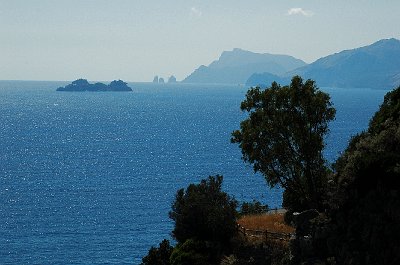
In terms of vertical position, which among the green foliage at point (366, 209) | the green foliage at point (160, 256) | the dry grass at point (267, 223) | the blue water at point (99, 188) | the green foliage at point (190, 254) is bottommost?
the blue water at point (99, 188)

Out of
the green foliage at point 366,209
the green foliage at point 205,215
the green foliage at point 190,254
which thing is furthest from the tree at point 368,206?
the green foliage at point 190,254

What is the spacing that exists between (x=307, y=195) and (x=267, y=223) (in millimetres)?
3107

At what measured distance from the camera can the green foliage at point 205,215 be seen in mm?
33084

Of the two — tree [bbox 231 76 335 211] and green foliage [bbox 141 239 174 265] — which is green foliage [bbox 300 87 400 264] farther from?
green foliage [bbox 141 239 174 265]

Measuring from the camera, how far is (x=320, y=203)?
111ft

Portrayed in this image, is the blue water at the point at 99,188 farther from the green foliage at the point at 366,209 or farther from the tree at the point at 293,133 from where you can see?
the green foliage at the point at 366,209

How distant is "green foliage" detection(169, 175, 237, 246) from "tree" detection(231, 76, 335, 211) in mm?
3407

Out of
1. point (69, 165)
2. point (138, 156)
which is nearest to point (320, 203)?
point (69, 165)

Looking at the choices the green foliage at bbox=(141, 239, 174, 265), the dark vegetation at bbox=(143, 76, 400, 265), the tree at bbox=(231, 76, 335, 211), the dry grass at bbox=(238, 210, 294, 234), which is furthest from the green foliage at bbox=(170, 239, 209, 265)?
the tree at bbox=(231, 76, 335, 211)

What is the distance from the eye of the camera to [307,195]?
1383 inches

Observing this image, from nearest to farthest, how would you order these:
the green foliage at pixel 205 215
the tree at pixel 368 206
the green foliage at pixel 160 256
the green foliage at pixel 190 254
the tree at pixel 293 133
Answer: the tree at pixel 368 206
the green foliage at pixel 190 254
the green foliage at pixel 205 215
the tree at pixel 293 133
the green foliage at pixel 160 256

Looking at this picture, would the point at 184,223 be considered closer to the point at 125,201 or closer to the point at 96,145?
the point at 125,201

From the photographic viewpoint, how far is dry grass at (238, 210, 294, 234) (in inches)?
1323

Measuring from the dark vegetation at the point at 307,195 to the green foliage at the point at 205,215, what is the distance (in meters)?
0.06
